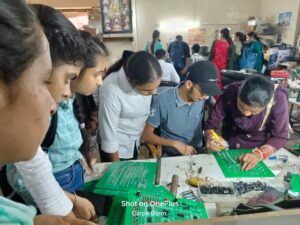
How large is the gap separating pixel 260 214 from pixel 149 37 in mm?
6565

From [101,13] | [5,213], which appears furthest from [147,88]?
[101,13]

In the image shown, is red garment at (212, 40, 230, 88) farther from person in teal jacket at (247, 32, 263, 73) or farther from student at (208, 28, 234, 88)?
person in teal jacket at (247, 32, 263, 73)

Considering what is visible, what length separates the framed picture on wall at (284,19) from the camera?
5.65 m

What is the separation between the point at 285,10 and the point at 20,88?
21.9 ft

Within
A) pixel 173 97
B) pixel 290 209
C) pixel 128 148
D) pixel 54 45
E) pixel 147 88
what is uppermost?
pixel 54 45

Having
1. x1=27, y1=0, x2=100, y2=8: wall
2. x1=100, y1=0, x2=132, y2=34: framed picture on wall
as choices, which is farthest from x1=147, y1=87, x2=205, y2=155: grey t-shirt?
x1=100, y1=0, x2=132, y2=34: framed picture on wall

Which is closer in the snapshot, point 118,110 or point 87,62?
point 87,62

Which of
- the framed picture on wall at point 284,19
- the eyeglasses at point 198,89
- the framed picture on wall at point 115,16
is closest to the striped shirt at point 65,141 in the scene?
the eyeglasses at point 198,89

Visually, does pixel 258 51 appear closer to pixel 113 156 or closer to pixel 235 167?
pixel 235 167

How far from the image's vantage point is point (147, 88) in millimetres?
1370

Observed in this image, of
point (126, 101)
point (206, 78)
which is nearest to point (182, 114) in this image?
point (206, 78)

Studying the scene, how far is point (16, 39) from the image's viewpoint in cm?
35

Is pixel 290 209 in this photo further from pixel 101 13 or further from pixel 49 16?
pixel 101 13

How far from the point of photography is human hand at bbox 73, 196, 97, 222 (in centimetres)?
93
